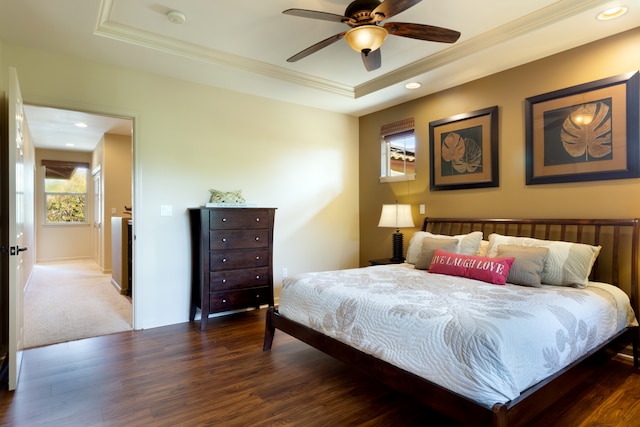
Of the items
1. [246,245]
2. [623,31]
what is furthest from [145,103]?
[623,31]

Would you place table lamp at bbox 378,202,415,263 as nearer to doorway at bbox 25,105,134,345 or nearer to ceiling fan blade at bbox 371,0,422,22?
ceiling fan blade at bbox 371,0,422,22

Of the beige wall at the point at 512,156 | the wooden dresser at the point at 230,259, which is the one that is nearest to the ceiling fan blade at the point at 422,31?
the beige wall at the point at 512,156

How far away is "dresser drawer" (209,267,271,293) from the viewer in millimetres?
3744

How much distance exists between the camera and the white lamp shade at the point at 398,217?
168 inches

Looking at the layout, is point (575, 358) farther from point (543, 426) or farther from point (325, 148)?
point (325, 148)

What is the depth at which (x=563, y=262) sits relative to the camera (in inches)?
109

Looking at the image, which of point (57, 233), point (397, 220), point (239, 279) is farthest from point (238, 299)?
point (57, 233)

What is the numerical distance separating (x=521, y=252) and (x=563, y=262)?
0.94 feet

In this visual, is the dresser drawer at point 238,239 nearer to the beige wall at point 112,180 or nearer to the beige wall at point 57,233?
the beige wall at point 112,180

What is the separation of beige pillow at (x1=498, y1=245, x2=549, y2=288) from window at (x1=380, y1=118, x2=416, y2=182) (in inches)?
75.1

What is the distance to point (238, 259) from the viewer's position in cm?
387

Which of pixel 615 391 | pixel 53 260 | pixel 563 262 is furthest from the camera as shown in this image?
pixel 53 260

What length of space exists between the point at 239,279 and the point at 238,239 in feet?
1.42

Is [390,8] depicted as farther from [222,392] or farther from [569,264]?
[222,392]
